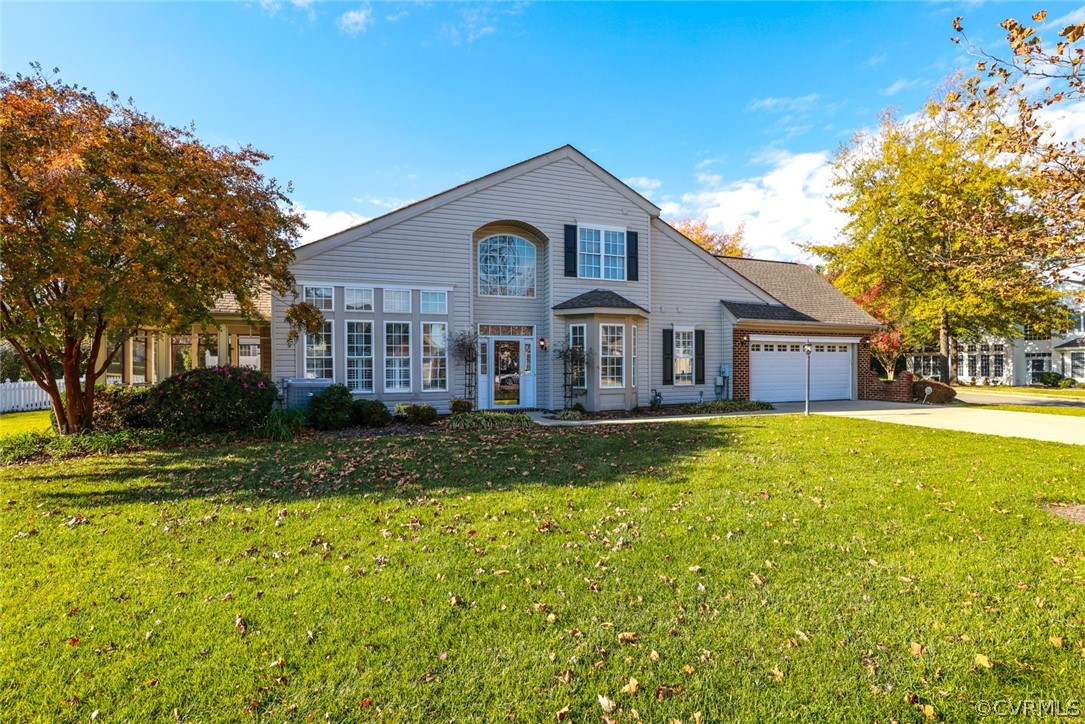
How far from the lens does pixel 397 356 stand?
44.0 feet

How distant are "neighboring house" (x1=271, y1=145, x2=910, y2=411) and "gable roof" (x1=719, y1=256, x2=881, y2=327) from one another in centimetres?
44

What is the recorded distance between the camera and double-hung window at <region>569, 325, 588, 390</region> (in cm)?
1441

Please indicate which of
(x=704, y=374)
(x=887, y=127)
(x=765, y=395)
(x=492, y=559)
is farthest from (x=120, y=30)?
(x=887, y=127)

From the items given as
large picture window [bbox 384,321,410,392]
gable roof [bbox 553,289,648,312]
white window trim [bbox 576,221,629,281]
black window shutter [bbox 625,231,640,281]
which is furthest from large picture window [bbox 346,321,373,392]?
black window shutter [bbox 625,231,640,281]

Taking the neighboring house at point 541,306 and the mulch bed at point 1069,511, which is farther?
the neighboring house at point 541,306

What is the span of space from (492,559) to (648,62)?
14.0m

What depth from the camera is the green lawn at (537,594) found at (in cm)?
266

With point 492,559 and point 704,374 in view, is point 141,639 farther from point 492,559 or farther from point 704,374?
point 704,374

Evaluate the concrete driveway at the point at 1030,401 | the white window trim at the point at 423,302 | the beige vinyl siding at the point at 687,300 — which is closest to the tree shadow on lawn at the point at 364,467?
the white window trim at the point at 423,302

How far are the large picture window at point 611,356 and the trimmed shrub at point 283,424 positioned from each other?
7.98m

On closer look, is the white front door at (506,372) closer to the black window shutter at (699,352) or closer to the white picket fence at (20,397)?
the black window shutter at (699,352)

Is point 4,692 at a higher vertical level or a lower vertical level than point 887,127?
lower

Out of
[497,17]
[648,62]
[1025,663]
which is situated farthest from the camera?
[648,62]

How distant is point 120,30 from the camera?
7.73 m
